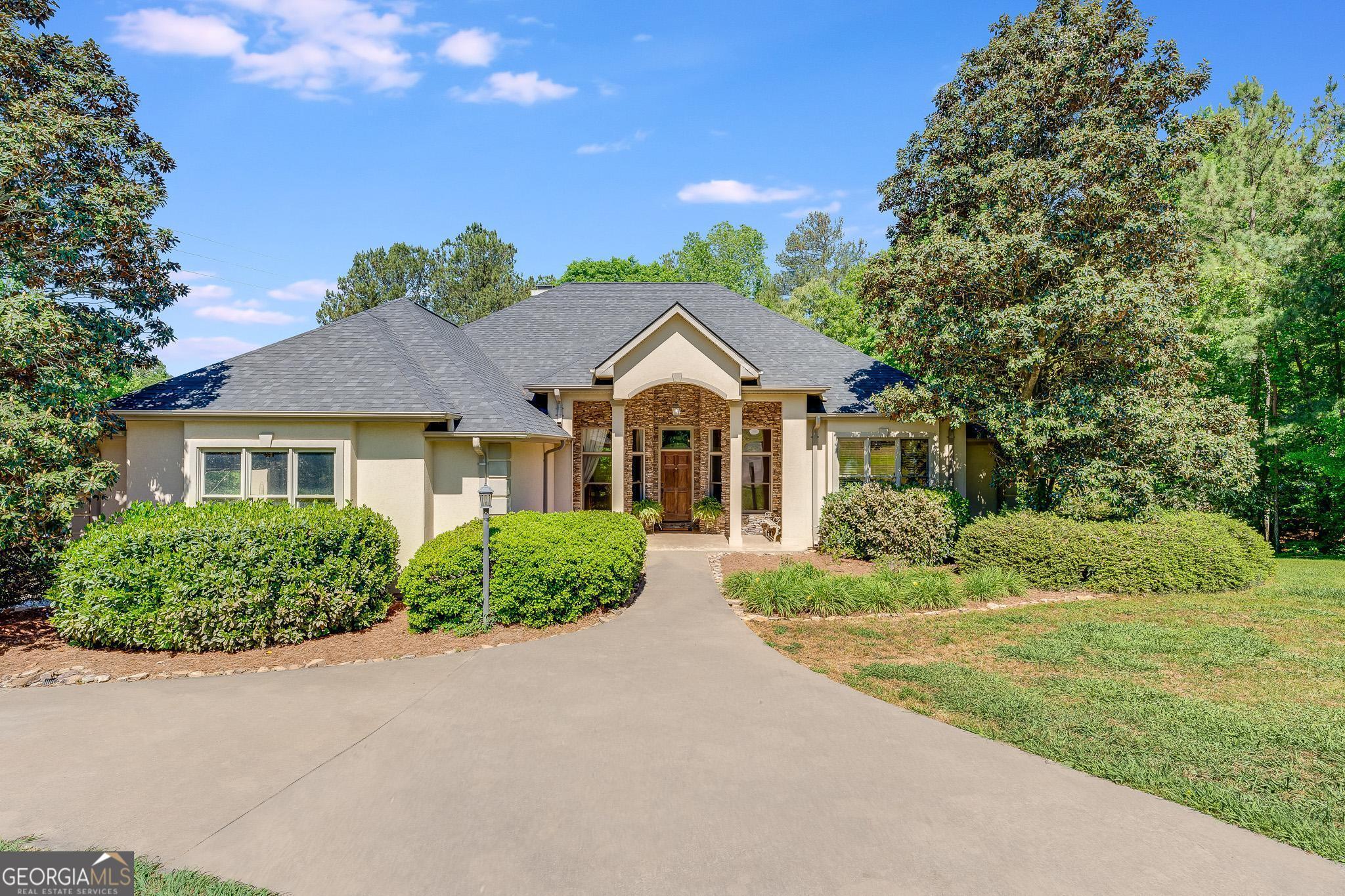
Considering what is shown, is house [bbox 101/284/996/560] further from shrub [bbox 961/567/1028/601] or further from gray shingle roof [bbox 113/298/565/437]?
shrub [bbox 961/567/1028/601]

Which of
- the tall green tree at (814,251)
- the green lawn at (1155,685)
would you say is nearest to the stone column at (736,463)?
the green lawn at (1155,685)

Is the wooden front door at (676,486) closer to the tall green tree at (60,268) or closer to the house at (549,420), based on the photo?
the house at (549,420)

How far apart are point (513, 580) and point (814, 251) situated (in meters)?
53.1

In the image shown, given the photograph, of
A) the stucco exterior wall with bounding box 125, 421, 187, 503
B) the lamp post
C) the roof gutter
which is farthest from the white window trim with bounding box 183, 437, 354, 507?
the lamp post

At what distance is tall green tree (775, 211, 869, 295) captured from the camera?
178 ft

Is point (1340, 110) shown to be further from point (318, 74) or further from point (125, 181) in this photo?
point (125, 181)

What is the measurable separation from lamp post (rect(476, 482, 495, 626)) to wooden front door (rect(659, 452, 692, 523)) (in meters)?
9.88

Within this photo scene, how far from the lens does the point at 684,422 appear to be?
1808 centimetres

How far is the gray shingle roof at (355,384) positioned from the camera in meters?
10.8

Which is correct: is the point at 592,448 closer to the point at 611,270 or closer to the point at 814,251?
the point at 611,270

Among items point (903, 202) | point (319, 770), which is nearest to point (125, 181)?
point (319, 770)

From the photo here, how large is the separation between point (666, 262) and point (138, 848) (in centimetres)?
5087

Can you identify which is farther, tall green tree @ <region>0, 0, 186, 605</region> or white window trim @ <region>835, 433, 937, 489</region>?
white window trim @ <region>835, 433, 937, 489</region>

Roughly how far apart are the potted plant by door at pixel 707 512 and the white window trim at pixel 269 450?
939 centimetres
